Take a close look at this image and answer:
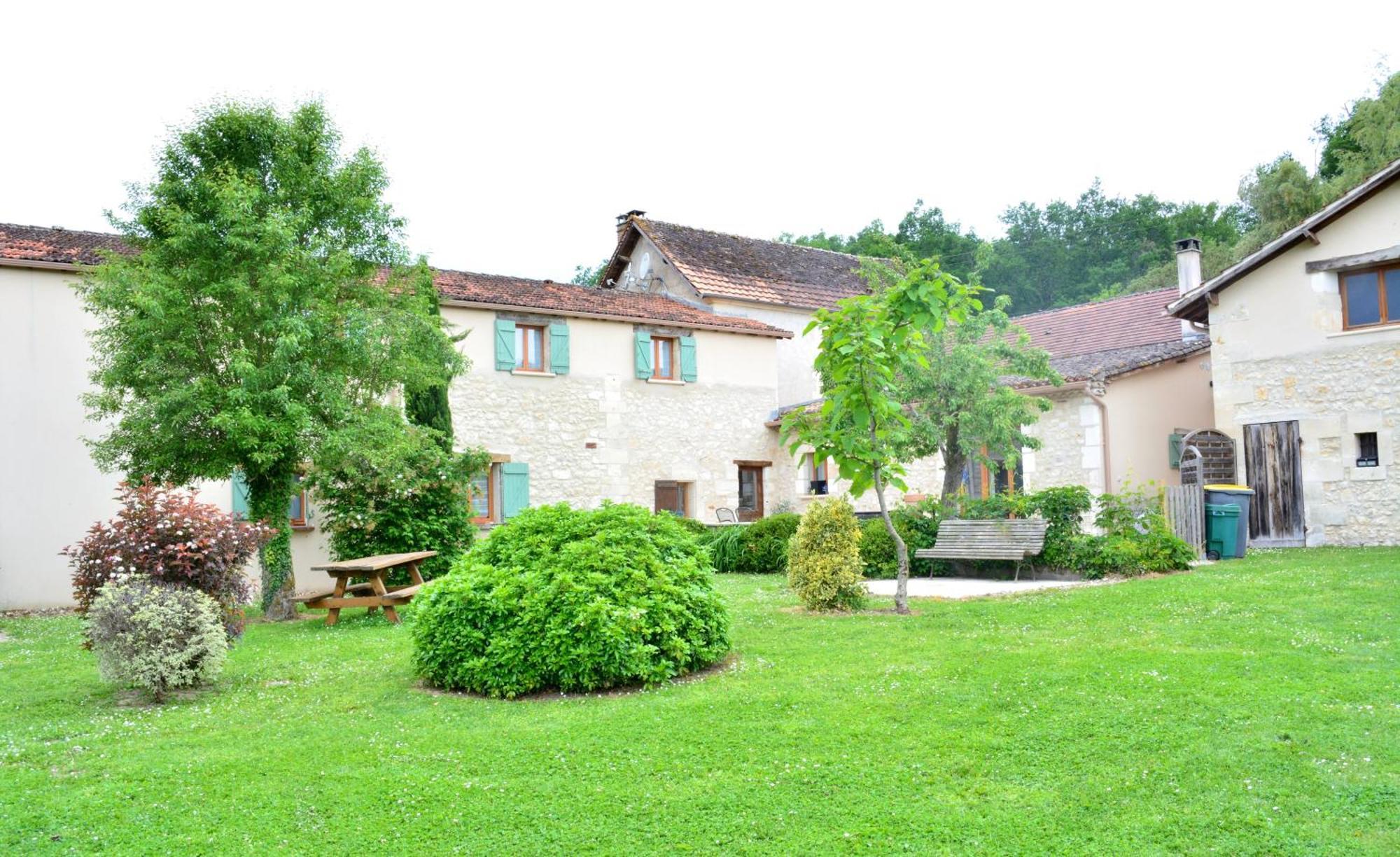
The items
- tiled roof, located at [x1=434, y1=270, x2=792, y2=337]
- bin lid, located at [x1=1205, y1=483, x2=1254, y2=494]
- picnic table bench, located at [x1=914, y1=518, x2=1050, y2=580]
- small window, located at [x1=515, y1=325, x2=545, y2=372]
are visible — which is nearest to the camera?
picnic table bench, located at [x1=914, y1=518, x2=1050, y2=580]

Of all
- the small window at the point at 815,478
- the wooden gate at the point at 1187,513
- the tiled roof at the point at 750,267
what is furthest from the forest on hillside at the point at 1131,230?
the wooden gate at the point at 1187,513

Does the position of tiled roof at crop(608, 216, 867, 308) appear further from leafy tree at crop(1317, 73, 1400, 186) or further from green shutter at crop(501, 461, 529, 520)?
leafy tree at crop(1317, 73, 1400, 186)

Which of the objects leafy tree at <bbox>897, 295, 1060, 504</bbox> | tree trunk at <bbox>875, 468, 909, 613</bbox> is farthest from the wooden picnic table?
leafy tree at <bbox>897, 295, 1060, 504</bbox>

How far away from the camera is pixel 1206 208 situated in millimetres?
48781

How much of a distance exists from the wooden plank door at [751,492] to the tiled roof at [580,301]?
10.8 feet

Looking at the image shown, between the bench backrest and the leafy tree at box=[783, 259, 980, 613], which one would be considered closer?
the leafy tree at box=[783, 259, 980, 613]

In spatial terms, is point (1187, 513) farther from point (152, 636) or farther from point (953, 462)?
point (152, 636)

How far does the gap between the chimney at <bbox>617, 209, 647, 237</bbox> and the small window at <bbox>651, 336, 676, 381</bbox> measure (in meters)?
6.31

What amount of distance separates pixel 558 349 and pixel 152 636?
14615 mm

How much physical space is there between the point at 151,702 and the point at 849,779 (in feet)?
17.6

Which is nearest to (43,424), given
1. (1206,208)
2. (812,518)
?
(812,518)

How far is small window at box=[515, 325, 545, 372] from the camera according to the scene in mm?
21375

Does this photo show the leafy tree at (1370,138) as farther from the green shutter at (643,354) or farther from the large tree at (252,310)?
the large tree at (252,310)

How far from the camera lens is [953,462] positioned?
1703 centimetres
